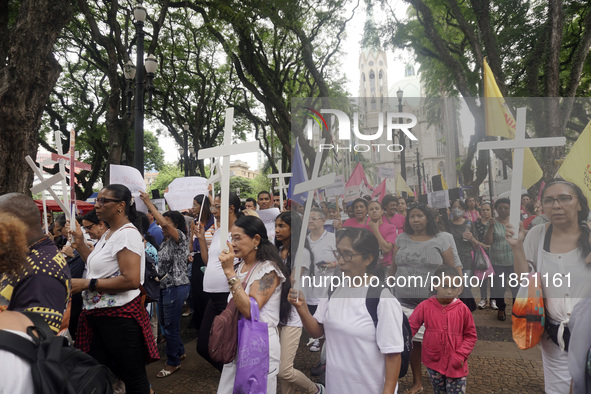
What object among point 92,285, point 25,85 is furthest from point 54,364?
point 25,85

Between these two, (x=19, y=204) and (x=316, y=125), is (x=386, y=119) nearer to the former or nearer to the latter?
(x=316, y=125)

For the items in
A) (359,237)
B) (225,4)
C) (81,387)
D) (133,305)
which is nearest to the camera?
(81,387)

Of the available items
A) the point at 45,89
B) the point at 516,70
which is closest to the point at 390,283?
the point at 45,89

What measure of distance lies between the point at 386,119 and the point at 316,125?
1.44ft

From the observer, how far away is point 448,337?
2973 mm

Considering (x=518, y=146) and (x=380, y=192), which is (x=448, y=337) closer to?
(x=380, y=192)

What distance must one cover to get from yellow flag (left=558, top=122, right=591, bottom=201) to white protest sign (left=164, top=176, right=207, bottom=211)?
352 centimetres

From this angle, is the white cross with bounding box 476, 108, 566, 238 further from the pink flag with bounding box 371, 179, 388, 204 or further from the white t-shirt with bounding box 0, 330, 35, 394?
the white t-shirt with bounding box 0, 330, 35, 394

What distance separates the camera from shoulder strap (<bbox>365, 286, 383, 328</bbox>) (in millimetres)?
2182

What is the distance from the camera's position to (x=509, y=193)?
2.56m

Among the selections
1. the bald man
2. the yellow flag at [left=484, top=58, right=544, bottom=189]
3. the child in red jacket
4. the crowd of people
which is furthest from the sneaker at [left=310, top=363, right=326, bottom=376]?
the bald man

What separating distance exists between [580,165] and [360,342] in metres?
1.68

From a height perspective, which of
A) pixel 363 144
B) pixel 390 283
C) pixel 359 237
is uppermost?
pixel 363 144

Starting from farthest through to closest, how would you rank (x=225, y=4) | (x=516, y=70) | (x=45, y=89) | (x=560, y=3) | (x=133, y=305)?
(x=516, y=70) → (x=225, y=4) → (x=560, y=3) → (x=45, y=89) → (x=133, y=305)
